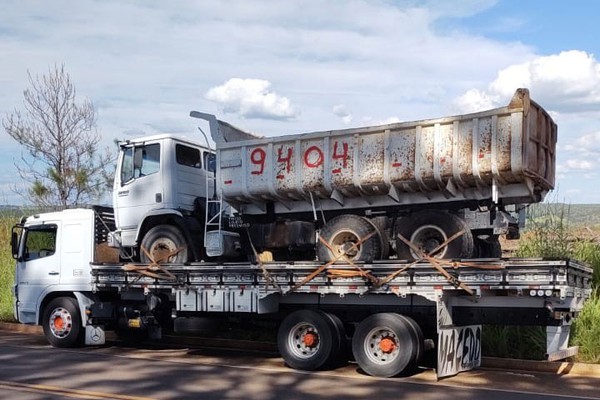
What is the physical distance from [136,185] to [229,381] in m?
4.64

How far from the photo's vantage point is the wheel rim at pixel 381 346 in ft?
32.6

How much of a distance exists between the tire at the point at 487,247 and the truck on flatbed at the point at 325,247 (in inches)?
1.5

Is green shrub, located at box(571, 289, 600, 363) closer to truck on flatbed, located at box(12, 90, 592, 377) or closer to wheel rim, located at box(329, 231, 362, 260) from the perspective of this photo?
truck on flatbed, located at box(12, 90, 592, 377)

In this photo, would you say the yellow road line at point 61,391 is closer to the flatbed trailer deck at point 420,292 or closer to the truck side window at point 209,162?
the flatbed trailer deck at point 420,292

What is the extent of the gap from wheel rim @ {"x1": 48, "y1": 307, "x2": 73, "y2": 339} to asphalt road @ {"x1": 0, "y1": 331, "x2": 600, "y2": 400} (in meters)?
0.94

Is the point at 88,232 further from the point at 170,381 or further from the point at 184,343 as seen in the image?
the point at 170,381

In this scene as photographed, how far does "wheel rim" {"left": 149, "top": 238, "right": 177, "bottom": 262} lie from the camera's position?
12562 mm

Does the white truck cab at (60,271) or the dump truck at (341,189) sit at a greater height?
the dump truck at (341,189)

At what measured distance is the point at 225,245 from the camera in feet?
40.4

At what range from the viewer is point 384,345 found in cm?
1002

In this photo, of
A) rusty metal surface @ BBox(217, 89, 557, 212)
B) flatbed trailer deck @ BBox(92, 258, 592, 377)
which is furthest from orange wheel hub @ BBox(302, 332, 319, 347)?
rusty metal surface @ BBox(217, 89, 557, 212)

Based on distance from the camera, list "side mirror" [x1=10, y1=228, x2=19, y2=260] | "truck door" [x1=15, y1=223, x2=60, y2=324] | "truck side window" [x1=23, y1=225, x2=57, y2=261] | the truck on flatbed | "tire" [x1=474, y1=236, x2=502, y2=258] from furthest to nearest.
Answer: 1. "side mirror" [x1=10, y1=228, x2=19, y2=260]
2. "truck side window" [x1=23, y1=225, x2=57, y2=261]
3. "truck door" [x1=15, y1=223, x2=60, y2=324]
4. "tire" [x1=474, y1=236, x2=502, y2=258]
5. the truck on flatbed

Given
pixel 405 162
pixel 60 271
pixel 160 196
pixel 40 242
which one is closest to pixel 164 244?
pixel 160 196

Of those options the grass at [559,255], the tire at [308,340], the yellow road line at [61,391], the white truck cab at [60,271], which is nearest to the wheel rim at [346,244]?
the tire at [308,340]
